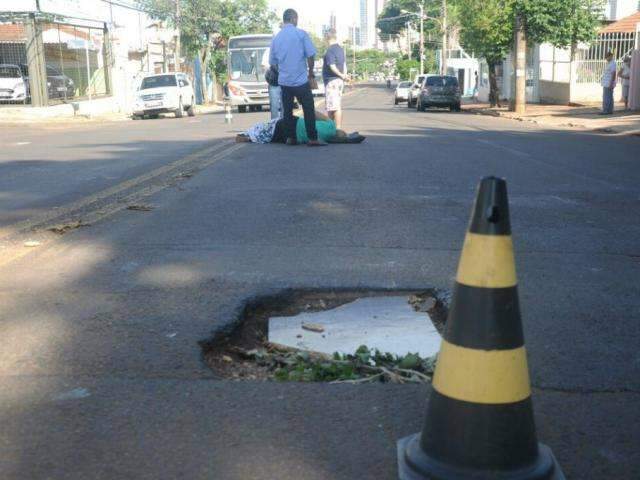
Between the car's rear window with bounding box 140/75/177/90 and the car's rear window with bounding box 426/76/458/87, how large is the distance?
10.4 metres

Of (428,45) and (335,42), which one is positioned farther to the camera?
(428,45)

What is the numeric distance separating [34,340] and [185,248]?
1.85m

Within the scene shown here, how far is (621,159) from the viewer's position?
1157 cm

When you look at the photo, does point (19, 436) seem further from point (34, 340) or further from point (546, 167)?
point (546, 167)

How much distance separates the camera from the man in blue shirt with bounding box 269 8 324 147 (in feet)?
39.2

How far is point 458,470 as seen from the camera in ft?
7.47

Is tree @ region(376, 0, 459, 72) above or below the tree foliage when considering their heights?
above

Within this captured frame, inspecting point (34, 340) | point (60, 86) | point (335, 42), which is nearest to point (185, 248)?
point (34, 340)

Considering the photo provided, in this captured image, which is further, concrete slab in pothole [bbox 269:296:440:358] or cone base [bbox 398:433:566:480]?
concrete slab in pothole [bbox 269:296:440:358]

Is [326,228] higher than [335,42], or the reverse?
[335,42]

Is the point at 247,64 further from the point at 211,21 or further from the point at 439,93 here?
the point at 211,21

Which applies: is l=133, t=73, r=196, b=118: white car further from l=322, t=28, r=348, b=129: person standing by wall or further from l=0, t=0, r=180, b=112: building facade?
l=322, t=28, r=348, b=129: person standing by wall

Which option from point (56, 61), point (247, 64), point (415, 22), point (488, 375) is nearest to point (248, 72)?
point (247, 64)

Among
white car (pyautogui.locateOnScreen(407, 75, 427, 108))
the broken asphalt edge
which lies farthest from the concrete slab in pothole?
white car (pyautogui.locateOnScreen(407, 75, 427, 108))
